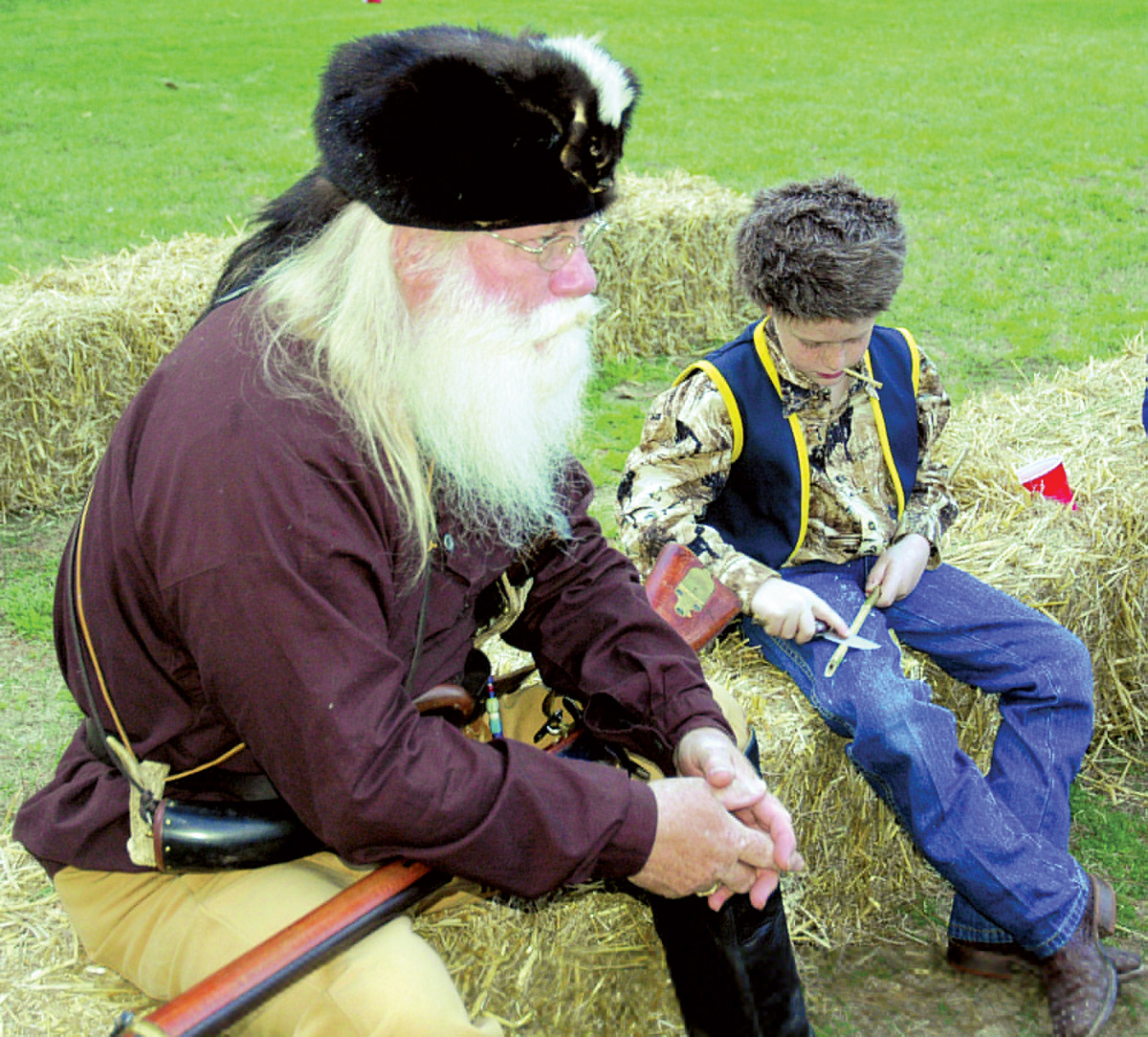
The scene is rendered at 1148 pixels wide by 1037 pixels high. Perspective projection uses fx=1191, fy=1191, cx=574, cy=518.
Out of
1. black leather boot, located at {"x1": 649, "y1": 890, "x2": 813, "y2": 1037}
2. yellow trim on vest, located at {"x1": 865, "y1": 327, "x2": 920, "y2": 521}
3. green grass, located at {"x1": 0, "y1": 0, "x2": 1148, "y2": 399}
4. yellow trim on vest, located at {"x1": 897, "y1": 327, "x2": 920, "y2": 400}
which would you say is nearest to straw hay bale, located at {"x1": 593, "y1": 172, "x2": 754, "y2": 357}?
green grass, located at {"x1": 0, "y1": 0, "x2": 1148, "y2": 399}

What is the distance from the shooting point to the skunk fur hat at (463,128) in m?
1.91

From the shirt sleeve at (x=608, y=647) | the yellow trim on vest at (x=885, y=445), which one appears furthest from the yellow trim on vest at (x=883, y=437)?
the shirt sleeve at (x=608, y=647)

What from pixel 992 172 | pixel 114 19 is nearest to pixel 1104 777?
pixel 992 172

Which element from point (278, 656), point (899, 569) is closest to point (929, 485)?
point (899, 569)

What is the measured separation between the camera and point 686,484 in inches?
120

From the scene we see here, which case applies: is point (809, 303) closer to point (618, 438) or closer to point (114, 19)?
point (618, 438)

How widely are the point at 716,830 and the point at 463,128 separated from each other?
1235 millimetres

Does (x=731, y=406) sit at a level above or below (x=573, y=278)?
below

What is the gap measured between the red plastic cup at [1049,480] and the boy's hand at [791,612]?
1303mm

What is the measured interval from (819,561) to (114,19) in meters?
20.4

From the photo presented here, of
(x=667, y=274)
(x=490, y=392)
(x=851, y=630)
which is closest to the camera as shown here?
(x=490, y=392)

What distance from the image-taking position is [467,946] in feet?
8.13

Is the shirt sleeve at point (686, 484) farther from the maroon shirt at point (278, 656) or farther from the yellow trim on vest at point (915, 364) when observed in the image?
the maroon shirt at point (278, 656)

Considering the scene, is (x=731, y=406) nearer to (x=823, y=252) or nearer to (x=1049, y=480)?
(x=823, y=252)
